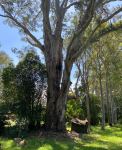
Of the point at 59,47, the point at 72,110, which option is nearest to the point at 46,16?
the point at 59,47

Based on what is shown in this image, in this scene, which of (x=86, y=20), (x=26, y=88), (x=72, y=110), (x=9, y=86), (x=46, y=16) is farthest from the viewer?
(x=72, y=110)

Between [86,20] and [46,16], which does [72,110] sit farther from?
[86,20]

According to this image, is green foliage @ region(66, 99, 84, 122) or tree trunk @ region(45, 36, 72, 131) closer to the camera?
tree trunk @ region(45, 36, 72, 131)

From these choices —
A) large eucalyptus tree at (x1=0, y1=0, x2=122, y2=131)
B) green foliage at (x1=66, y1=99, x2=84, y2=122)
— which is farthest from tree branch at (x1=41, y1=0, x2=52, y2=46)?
green foliage at (x1=66, y1=99, x2=84, y2=122)

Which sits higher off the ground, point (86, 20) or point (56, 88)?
point (86, 20)

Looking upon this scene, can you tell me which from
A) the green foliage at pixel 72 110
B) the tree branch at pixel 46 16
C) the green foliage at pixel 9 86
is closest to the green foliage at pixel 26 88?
the green foliage at pixel 9 86

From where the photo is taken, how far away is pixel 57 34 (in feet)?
75.6

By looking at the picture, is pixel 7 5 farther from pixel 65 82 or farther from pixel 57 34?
pixel 65 82

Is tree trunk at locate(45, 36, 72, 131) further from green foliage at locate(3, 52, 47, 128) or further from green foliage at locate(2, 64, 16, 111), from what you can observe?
green foliage at locate(2, 64, 16, 111)

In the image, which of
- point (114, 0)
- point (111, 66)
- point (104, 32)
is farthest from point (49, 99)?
point (111, 66)

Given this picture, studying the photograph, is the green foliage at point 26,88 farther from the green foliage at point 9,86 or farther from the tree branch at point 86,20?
the tree branch at point 86,20

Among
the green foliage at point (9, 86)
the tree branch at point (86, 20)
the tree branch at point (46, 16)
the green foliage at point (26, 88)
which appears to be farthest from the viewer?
the green foliage at point (9, 86)

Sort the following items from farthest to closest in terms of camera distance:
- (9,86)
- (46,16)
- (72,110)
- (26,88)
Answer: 1. (72,110)
2. (9,86)
3. (46,16)
4. (26,88)

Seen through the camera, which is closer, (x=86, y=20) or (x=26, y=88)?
(x=86, y=20)
